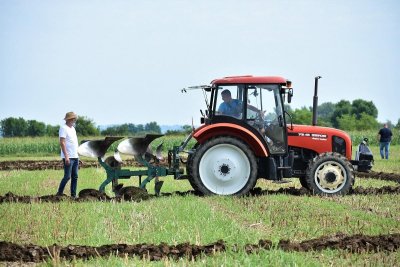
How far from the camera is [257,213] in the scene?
10.9m

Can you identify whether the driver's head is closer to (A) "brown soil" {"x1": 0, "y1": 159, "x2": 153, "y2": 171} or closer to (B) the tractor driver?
(B) the tractor driver

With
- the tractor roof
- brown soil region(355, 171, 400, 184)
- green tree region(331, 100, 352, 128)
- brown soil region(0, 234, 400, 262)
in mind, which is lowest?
brown soil region(0, 234, 400, 262)

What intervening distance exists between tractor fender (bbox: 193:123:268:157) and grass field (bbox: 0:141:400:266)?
3.29 ft

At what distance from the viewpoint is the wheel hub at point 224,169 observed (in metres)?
13.0

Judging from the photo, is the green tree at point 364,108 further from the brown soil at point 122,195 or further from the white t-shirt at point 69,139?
the white t-shirt at point 69,139

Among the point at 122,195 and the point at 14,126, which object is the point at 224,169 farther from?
the point at 14,126

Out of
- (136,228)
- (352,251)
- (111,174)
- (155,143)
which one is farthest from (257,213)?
(155,143)

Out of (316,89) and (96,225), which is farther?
(316,89)

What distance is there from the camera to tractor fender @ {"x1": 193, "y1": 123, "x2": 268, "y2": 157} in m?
12.7

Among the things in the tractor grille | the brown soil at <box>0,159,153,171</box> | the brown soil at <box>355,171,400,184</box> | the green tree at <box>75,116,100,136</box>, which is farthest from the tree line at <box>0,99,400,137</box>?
the tractor grille

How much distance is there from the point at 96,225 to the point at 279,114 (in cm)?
483

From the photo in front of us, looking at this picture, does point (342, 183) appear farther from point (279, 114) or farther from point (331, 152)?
point (279, 114)

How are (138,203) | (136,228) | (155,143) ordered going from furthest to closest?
(155,143)
(138,203)
(136,228)

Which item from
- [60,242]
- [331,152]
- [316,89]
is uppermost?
[316,89]
